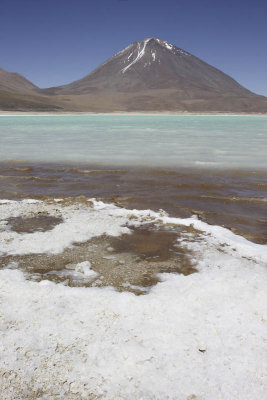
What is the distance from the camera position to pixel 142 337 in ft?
9.54

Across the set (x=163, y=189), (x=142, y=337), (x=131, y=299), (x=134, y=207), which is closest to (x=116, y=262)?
(x=131, y=299)

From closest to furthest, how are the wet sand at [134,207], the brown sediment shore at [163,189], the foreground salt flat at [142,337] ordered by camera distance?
the foreground salt flat at [142,337] → the wet sand at [134,207] → the brown sediment shore at [163,189]

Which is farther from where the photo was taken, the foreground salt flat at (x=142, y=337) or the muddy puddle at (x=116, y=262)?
the muddy puddle at (x=116, y=262)

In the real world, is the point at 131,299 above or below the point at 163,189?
below

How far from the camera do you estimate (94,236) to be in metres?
5.18

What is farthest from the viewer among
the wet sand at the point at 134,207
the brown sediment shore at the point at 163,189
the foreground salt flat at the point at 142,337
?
the brown sediment shore at the point at 163,189

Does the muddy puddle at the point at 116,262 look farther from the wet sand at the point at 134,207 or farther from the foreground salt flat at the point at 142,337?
the foreground salt flat at the point at 142,337

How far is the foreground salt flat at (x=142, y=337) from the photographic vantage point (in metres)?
2.46

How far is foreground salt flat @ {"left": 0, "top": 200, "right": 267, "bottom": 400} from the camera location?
246 cm

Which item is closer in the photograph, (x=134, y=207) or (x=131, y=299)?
(x=131, y=299)

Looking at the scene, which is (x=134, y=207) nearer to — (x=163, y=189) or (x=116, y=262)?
(x=163, y=189)

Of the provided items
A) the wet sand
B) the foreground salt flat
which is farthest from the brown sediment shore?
the foreground salt flat

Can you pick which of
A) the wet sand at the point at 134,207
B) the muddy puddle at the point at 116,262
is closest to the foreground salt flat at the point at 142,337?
the muddy puddle at the point at 116,262

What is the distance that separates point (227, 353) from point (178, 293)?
940 millimetres
